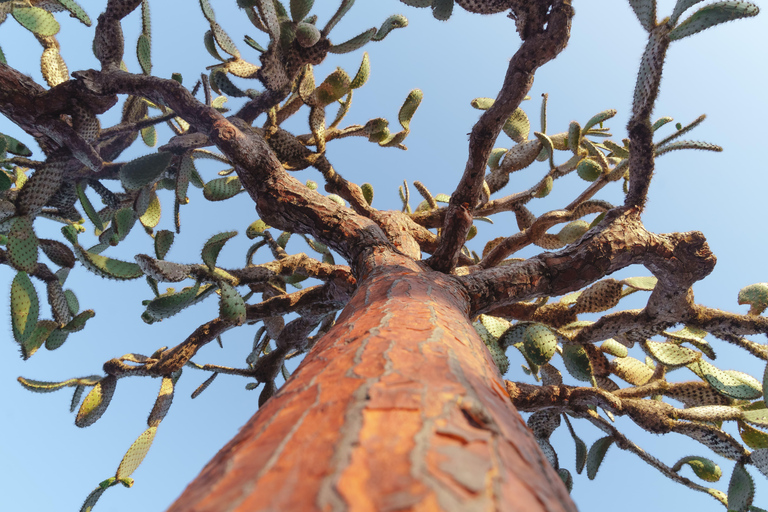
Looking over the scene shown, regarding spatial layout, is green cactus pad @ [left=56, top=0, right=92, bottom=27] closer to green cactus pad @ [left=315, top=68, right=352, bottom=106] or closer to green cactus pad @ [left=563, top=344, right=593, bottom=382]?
green cactus pad @ [left=315, top=68, right=352, bottom=106]

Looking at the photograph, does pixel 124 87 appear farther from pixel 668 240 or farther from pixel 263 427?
pixel 668 240

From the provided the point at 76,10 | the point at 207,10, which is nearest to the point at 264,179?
the point at 207,10

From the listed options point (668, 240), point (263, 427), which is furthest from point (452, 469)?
point (668, 240)

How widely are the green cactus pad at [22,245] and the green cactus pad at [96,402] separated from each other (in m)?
0.89

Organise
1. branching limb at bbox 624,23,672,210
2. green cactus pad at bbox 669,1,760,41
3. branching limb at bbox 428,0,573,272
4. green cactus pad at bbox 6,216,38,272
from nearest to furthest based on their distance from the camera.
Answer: green cactus pad at bbox 669,1,760,41
branching limb at bbox 624,23,672,210
branching limb at bbox 428,0,573,272
green cactus pad at bbox 6,216,38,272

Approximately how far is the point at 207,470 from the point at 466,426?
1.24 ft

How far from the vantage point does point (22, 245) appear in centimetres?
238

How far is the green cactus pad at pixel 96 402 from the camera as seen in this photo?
8.86 feet

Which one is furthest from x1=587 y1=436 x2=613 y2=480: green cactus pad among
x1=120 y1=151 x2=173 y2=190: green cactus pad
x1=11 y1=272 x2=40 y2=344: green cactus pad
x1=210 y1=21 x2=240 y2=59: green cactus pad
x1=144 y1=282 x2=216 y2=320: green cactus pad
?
x1=210 y1=21 x2=240 y2=59: green cactus pad

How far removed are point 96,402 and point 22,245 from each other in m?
1.11

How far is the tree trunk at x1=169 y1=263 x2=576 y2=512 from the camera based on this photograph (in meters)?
Answer: 0.45

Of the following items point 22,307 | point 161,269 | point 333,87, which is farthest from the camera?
point 333,87

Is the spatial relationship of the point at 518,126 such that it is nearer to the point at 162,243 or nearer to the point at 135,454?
the point at 162,243

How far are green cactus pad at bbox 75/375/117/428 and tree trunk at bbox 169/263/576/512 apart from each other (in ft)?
8.56
